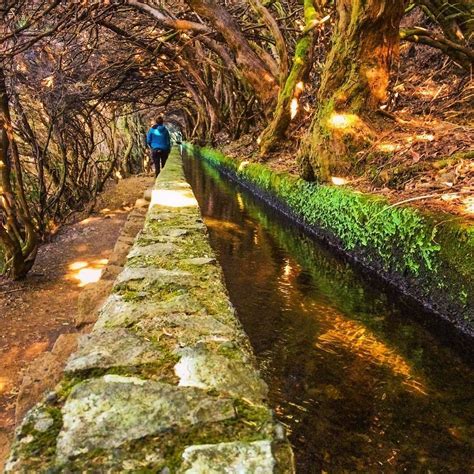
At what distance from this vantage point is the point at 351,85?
22.2 ft

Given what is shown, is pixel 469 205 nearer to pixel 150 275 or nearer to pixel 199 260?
pixel 199 260

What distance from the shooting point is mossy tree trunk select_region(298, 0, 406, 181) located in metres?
6.51

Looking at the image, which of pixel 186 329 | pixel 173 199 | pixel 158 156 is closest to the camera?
pixel 186 329

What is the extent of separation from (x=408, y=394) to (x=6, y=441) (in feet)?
7.92

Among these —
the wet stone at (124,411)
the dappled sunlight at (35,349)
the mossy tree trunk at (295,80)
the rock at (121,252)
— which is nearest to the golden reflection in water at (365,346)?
the wet stone at (124,411)

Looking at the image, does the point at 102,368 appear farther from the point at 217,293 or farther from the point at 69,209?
the point at 69,209

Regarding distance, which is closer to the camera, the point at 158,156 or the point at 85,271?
the point at 85,271

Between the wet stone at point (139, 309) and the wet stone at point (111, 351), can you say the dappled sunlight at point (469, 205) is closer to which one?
the wet stone at point (139, 309)

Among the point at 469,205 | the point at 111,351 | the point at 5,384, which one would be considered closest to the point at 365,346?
the point at 469,205

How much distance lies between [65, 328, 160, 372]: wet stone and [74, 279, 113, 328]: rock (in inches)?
77.2

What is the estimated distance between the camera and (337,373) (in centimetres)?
299

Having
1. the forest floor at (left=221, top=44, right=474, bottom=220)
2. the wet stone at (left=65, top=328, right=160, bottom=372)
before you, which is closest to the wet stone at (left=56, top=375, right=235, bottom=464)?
the wet stone at (left=65, top=328, right=160, bottom=372)

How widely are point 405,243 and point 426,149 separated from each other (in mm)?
2011

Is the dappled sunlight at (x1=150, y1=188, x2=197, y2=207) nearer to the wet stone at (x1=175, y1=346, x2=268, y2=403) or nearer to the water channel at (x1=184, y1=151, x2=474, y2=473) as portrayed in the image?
the water channel at (x1=184, y1=151, x2=474, y2=473)
